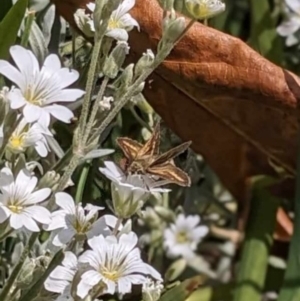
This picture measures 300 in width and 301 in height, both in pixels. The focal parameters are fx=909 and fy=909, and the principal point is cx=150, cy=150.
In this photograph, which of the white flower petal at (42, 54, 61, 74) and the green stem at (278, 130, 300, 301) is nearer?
the white flower petal at (42, 54, 61, 74)

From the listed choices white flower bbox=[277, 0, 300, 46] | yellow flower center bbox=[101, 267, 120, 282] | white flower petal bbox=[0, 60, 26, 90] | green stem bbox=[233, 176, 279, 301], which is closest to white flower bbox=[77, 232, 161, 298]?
yellow flower center bbox=[101, 267, 120, 282]

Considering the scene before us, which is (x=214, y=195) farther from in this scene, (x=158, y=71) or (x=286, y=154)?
(x=158, y=71)

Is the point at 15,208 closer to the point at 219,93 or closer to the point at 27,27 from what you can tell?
the point at 27,27

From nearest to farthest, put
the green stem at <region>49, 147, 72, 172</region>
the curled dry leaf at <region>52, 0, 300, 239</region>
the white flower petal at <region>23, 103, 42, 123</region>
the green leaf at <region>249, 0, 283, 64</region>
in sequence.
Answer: the white flower petal at <region>23, 103, 42, 123</region>, the green stem at <region>49, 147, 72, 172</region>, the curled dry leaf at <region>52, 0, 300, 239</region>, the green leaf at <region>249, 0, 283, 64</region>

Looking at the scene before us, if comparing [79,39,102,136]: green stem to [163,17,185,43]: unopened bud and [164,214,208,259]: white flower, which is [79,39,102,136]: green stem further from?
[164,214,208,259]: white flower

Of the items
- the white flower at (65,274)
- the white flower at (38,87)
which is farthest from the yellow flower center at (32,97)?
the white flower at (65,274)

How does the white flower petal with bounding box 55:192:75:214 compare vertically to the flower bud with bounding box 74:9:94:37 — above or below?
below

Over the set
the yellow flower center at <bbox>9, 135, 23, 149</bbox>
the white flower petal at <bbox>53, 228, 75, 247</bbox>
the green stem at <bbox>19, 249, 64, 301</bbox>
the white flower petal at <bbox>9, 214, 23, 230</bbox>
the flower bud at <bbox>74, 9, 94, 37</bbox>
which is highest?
the flower bud at <bbox>74, 9, 94, 37</bbox>
